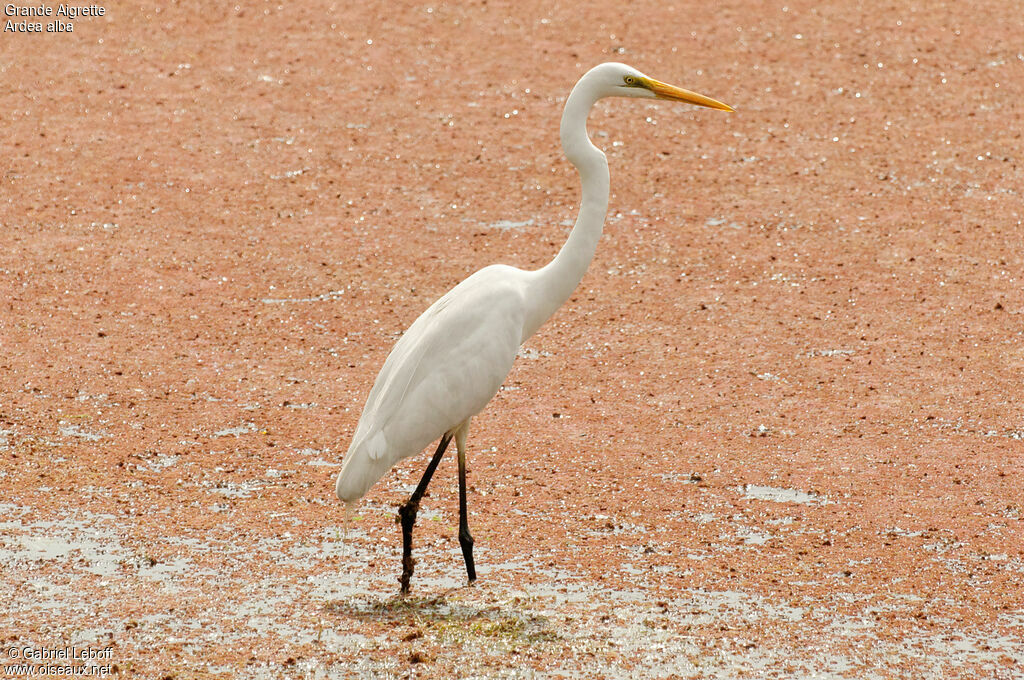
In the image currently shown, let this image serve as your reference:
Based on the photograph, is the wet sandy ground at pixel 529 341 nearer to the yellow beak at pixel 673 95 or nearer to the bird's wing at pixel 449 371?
the bird's wing at pixel 449 371

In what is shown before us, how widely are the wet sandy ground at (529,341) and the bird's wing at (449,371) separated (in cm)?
60

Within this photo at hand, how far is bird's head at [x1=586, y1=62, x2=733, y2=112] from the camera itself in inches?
216

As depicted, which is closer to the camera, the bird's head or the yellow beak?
the bird's head

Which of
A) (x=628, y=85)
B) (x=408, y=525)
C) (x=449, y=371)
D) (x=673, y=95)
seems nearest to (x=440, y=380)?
(x=449, y=371)

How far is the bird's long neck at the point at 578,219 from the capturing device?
5367 millimetres

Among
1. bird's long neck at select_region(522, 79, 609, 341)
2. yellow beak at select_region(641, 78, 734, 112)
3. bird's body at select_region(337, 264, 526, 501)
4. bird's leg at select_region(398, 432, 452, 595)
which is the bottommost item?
bird's leg at select_region(398, 432, 452, 595)

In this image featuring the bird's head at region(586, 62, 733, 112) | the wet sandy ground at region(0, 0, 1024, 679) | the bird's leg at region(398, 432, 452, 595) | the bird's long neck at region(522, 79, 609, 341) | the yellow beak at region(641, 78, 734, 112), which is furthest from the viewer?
the yellow beak at region(641, 78, 734, 112)

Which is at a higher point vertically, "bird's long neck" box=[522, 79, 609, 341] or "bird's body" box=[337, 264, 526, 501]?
"bird's long neck" box=[522, 79, 609, 341]

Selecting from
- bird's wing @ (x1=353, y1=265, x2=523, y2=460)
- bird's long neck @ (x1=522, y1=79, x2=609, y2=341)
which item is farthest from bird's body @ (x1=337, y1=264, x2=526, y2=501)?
bird's long neck @ (x1=522, y1=79, x2=609, y2=341)

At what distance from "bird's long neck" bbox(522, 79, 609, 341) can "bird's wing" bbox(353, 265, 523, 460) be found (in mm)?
125

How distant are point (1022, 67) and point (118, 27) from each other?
7.90 m

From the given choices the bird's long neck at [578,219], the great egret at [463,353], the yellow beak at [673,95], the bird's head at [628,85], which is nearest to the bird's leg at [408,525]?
the great egret at [463,353]

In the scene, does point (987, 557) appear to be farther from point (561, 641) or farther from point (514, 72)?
point (514, 72)

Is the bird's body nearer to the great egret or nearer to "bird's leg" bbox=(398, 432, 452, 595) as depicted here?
the great egret
